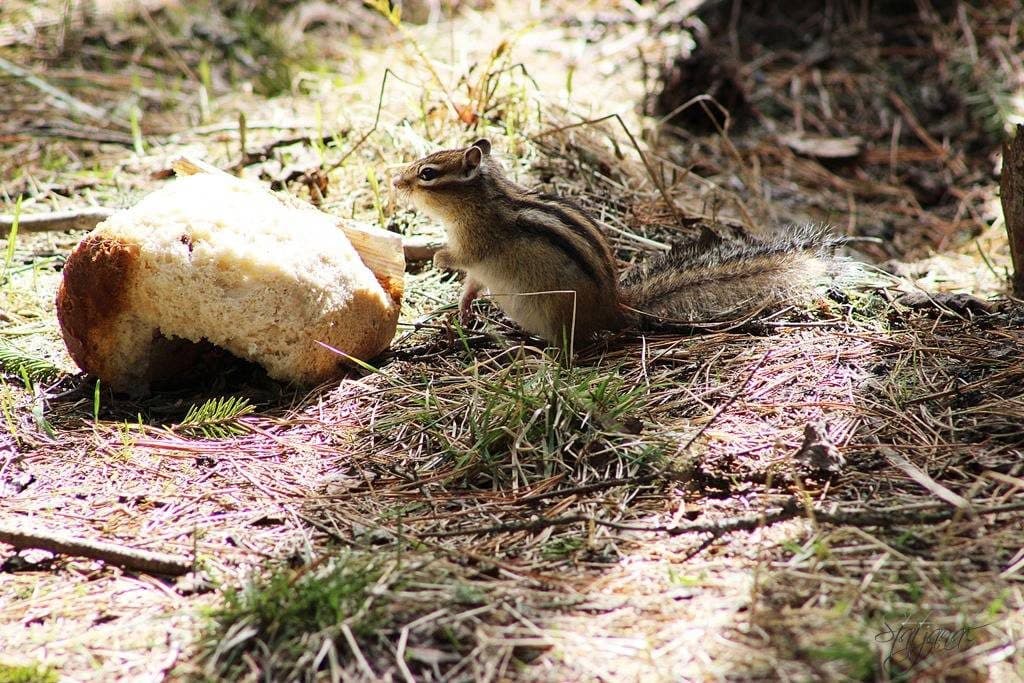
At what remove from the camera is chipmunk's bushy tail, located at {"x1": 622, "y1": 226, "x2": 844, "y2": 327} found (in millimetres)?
3617

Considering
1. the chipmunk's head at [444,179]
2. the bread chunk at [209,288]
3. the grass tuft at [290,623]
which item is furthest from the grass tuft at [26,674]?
the chipmunk's head at [444,179]

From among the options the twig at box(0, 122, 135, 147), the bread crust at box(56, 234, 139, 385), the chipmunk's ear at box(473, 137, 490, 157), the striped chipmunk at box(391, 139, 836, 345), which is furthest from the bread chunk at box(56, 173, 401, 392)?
the twig at box(0, 122, 135, 147)

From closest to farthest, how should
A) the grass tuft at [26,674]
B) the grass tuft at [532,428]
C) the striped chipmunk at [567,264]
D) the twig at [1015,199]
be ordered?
1. the grass tuft at [26,674]
2. the grass tuft at [532,428]
3. the striped chipmunk at [567,264]
4. the twig at [1015,199]

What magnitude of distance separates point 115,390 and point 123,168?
6.76 feet

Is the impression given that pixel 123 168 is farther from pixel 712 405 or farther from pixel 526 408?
pixel 712 405

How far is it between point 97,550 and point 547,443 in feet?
4.08

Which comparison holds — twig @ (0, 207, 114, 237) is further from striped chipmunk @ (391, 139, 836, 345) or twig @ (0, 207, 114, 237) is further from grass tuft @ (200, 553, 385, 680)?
grass tuft @ (200, 553, 385, 680)

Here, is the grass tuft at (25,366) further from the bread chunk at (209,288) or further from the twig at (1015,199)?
the twig at (1015,199)

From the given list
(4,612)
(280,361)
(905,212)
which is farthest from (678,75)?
(4,612)

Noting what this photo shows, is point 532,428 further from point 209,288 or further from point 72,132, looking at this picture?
point 72,132

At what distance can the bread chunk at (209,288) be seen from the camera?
309 cm

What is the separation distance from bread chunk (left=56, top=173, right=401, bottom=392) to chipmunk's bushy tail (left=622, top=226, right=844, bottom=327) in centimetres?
112

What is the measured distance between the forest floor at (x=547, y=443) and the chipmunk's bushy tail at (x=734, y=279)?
0.40 ft

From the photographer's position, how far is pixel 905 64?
249 inches
